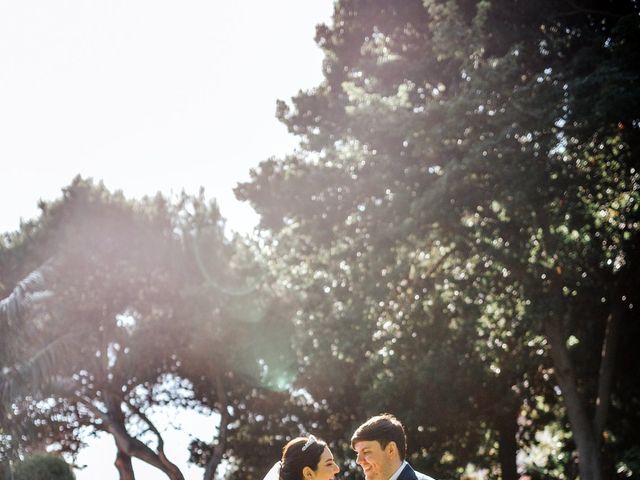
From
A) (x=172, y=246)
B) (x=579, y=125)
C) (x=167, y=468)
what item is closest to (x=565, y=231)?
(x=579, y=125)

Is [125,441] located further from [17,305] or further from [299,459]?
[299,459]

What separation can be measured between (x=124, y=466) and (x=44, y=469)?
8.34m

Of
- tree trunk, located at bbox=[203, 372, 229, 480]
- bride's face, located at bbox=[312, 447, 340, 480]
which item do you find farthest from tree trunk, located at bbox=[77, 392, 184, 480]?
bride's face, located at bbox=[312, 447, 340, 480]

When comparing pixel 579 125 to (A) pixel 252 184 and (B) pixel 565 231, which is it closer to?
(B) pixel 565 231

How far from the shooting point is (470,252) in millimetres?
18109

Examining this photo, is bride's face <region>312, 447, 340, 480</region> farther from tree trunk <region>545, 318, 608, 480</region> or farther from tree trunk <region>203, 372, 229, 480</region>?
tree trunk <region>203, 372, 229, 480</region>

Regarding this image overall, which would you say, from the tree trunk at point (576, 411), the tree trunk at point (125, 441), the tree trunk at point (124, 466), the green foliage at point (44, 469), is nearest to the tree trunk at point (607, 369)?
the tree trunk at point (576, 411)

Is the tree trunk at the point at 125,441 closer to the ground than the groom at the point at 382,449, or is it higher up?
higher up

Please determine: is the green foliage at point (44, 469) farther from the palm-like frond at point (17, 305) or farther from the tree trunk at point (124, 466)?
the tree trunk at point (124, 466)

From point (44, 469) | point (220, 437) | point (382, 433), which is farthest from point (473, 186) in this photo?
point (220, 437)

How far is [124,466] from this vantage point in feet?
95.3

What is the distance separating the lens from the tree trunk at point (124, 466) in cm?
2886

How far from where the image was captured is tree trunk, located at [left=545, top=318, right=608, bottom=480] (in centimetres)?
1817

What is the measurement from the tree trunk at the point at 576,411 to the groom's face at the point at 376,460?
45.8 feet
